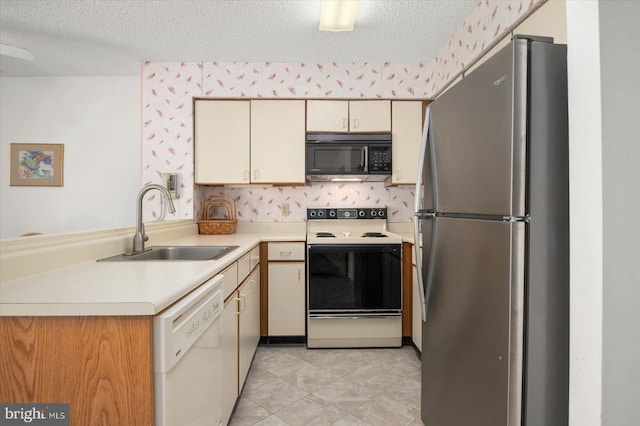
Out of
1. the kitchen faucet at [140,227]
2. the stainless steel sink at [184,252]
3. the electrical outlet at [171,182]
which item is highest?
the electrical outlet at [171,182]

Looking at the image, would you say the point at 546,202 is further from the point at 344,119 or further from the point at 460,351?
the point at 344,119

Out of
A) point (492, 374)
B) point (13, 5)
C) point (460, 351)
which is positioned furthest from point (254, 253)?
point (13, 5)

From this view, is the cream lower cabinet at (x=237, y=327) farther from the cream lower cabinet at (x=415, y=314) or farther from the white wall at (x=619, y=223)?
the white wall at (x=619, y=223)

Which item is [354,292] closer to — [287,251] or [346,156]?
[287,251]

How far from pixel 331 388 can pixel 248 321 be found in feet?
2.25

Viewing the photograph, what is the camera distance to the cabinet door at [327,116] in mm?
2885

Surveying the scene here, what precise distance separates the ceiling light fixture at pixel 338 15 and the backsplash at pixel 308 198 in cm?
142

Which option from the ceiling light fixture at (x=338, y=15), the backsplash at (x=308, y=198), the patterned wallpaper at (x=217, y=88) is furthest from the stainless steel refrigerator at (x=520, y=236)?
the backsplash at (x=308, y=198)

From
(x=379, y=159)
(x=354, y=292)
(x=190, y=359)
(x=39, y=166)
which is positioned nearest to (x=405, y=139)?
(x=379, y=159)

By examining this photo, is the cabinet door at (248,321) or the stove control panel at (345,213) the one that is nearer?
the cabinet door at (248,321)

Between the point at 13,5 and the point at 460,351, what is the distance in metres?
3.28

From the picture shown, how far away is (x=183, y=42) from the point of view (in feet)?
8.24

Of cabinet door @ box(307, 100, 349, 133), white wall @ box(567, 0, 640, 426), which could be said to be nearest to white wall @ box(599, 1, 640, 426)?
white wall @ box(567, 0, 640, 426)

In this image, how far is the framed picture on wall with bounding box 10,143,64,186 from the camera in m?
3.32
